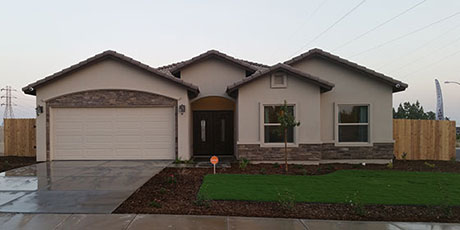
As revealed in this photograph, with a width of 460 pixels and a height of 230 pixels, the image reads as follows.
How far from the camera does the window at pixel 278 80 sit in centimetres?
1095

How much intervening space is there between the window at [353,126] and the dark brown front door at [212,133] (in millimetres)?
5225

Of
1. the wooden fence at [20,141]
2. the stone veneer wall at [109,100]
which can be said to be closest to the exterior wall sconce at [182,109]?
the stone veneer wall at [109,100]

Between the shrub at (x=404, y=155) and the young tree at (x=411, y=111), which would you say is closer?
the shrub at (x=404, y=155)

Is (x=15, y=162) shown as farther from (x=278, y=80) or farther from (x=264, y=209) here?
(x=278, y=80)

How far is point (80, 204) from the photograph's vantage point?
222 inches

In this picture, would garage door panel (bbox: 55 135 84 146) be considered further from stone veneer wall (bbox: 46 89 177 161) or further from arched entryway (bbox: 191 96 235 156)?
arched entryway (bbox: 191 96 235 156)

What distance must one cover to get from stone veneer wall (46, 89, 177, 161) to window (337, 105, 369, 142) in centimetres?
733

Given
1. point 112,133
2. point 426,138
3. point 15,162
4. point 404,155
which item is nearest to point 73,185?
point 112,133

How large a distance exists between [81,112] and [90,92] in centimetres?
97

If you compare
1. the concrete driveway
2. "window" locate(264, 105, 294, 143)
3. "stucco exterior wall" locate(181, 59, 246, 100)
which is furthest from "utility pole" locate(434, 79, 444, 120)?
the concrete driveway

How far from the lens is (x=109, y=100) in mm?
11438

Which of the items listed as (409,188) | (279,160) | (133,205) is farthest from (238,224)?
(279,160)

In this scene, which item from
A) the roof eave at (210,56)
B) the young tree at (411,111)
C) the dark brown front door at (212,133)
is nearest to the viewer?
the roof eave at (210,56)

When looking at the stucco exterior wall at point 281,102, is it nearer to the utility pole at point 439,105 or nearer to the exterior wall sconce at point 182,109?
the exterior wall sconce at point 182,109
